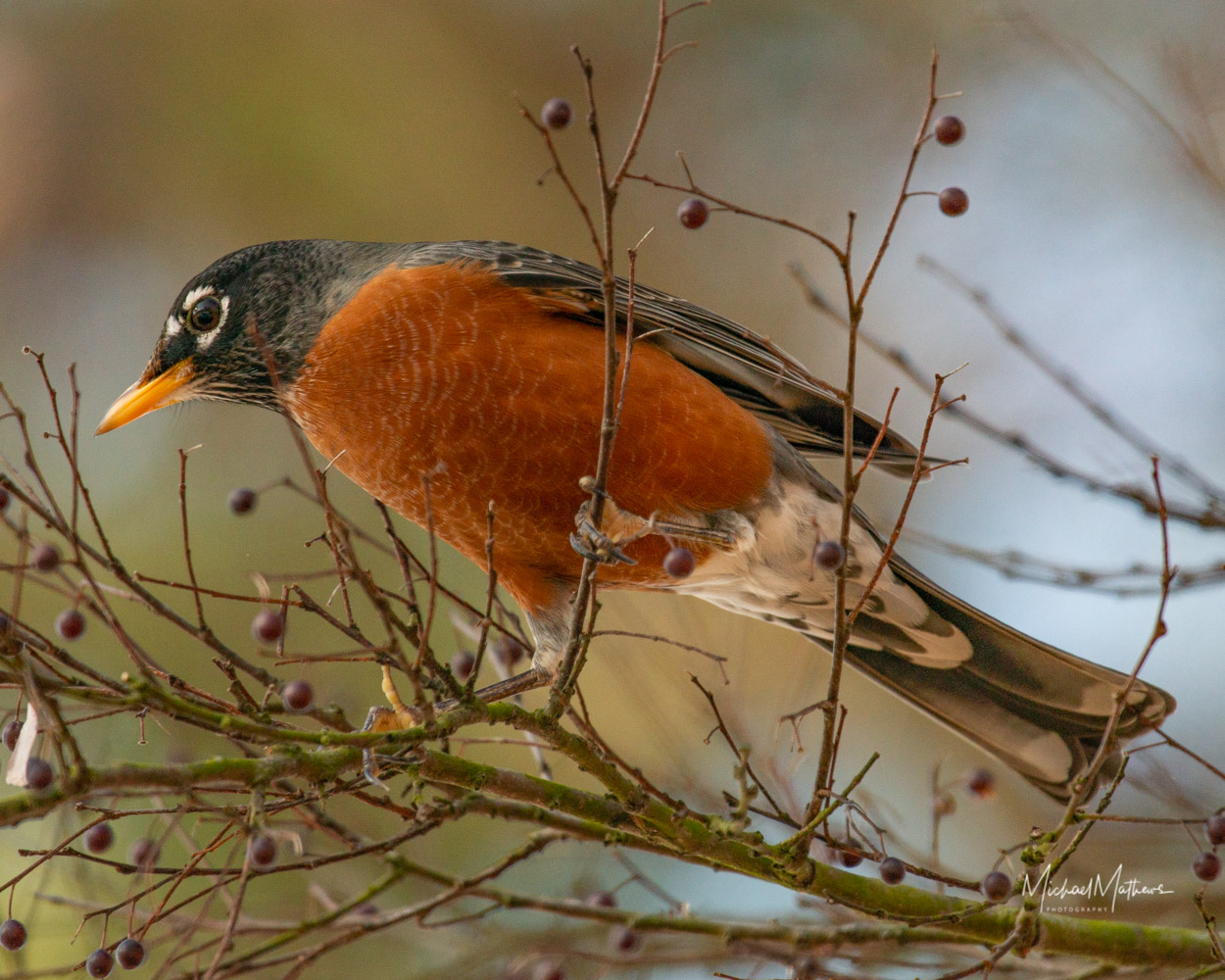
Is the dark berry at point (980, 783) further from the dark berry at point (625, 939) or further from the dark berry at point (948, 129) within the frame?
the dark berry at point (948, 129)

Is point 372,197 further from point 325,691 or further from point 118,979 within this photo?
point 118,979

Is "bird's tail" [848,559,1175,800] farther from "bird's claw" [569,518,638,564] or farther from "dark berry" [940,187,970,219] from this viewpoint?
"dark berry" [940,187,970,219]

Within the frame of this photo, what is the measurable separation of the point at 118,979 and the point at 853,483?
3.30 metres

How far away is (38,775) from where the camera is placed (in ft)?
6.20

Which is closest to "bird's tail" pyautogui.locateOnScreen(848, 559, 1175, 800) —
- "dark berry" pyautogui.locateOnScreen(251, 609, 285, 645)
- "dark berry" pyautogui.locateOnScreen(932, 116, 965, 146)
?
"dark berry" pyautogui.locateOnScreen(932, 116, 965, 146)

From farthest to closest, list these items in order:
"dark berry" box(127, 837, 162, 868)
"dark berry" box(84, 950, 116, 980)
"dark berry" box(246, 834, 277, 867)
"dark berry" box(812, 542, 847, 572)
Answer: "dark berry" box(812, 542, 847, 572) → "dark berry" box(84, 950, 116, 980) → "dark berry" box(127, 837, 162, 868) → "dark berry" box(246, 834, 277, 867)

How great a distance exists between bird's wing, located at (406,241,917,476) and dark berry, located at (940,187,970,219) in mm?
921

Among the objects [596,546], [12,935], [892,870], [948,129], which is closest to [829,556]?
[596,546]

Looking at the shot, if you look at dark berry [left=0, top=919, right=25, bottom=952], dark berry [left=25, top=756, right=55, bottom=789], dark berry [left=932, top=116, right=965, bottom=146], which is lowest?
dark berry [left=0, top=919, right=25, bottom=952]

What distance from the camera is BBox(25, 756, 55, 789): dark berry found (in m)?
1.88

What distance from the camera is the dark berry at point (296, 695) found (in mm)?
2182

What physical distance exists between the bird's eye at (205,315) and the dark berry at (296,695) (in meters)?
2.00

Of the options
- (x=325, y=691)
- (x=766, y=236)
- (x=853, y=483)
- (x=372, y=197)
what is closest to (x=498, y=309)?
(x=325, y=691)

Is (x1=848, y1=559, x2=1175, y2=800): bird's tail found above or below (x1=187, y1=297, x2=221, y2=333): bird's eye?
below
